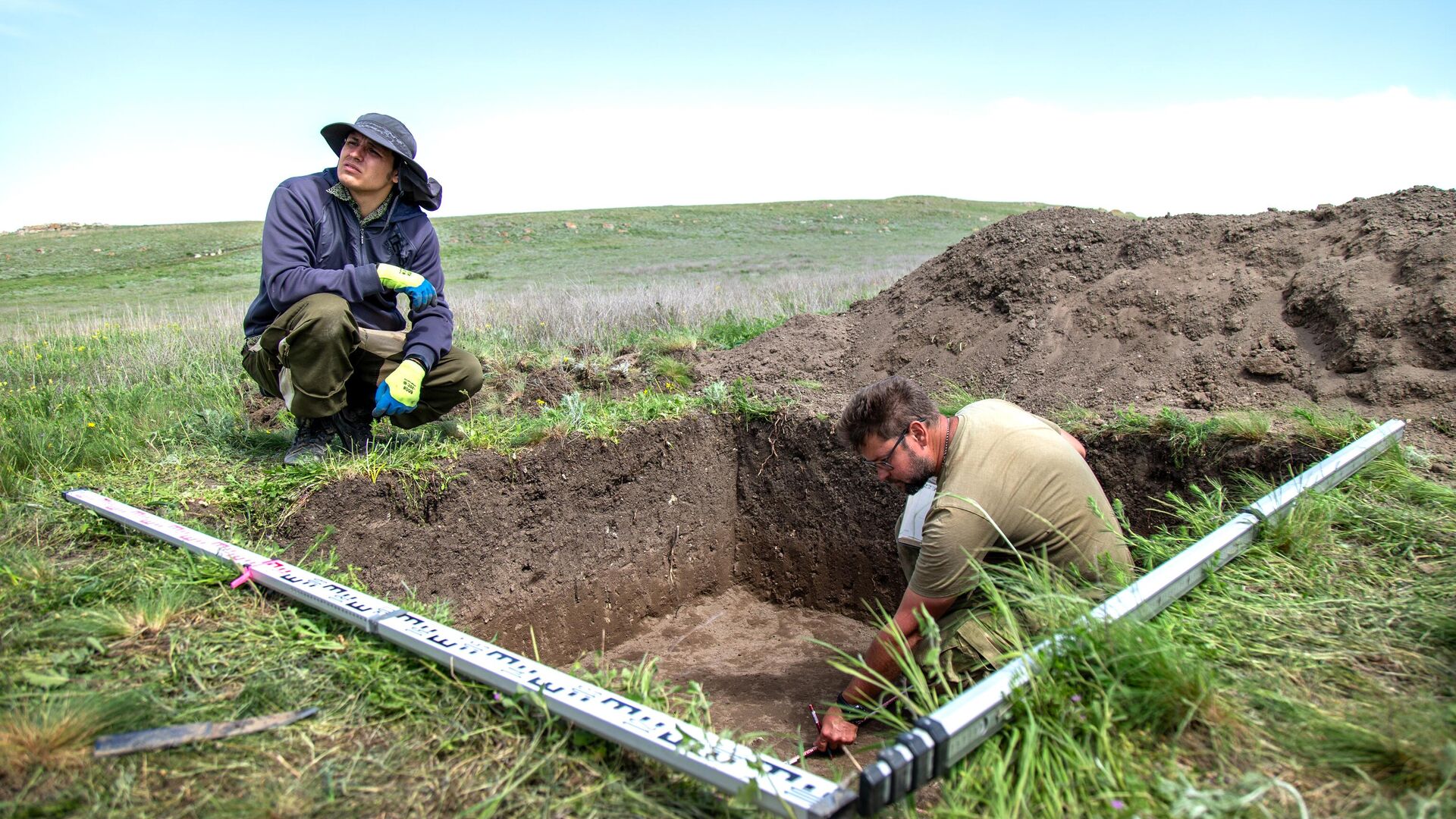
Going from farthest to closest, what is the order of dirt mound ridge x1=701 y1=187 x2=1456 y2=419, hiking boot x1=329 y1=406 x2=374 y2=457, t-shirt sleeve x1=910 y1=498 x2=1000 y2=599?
1. dirt mound ridge x1=701 y1=187 x2=1456 y2=419
2. hiking boot x1=329 y1=406 x2=374 y2=457
3. t-shirt sleeve x1=910 y1=498 x2=1000 y2=599

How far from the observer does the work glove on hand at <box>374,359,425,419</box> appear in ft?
13.3

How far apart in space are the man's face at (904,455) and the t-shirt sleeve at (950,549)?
262 millimetres

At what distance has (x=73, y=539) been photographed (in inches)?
126

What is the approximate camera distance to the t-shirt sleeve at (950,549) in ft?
8.82

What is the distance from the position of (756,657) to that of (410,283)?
2.66 m

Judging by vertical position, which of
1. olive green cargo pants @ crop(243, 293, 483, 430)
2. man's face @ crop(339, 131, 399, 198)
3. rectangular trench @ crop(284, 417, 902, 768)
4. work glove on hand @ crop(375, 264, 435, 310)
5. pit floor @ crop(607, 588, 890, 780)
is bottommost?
pit floor @ crop(607, 588, 890, 780)

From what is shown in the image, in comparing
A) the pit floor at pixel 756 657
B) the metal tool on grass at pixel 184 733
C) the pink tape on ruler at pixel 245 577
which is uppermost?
the pink tape on ruler at pixel 245 577

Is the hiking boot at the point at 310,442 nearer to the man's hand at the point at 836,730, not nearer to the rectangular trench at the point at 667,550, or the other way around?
the rectangular trench at the point at 667,550

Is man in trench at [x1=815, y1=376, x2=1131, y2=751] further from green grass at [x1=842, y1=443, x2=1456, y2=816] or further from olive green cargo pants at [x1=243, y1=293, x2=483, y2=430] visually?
olive green cargo pants at [x1=243, y1=293, x2=483, y2=430]

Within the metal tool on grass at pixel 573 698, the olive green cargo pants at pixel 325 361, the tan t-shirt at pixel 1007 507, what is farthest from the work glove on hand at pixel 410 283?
the tan t-shirt at pixel 1007 507

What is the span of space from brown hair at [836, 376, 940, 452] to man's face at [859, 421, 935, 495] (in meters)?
0.02

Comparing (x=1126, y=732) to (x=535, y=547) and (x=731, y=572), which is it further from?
(x=731, y=572)

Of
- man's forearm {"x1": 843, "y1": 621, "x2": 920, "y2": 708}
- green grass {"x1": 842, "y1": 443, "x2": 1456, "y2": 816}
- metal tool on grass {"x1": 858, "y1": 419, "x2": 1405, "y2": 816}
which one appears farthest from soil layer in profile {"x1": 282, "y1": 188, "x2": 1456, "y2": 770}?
green grass {"x1": 842, "y1": 443, "x2": 1456, "y2": 816}

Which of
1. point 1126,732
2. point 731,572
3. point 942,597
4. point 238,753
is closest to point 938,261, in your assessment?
point 731,572
